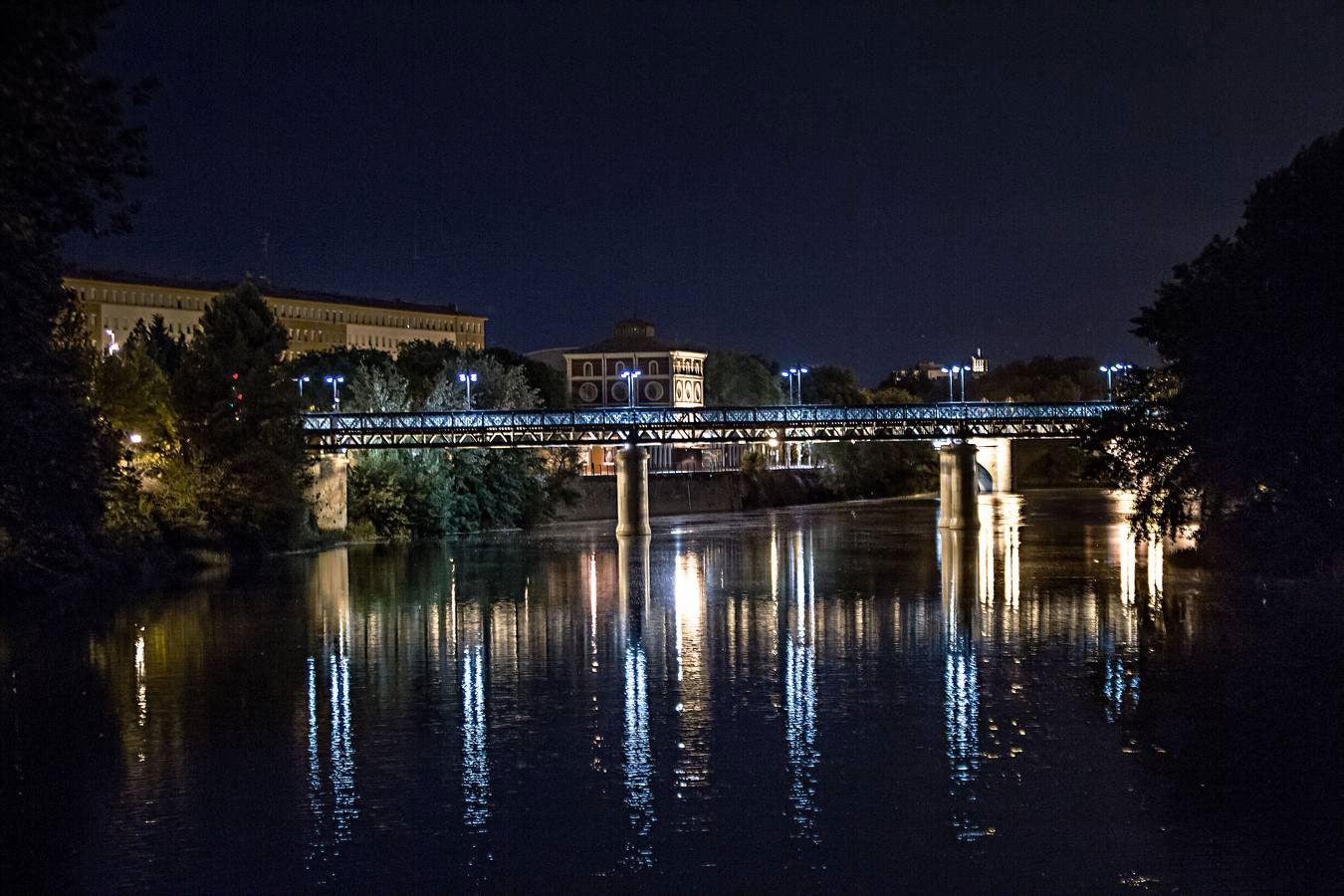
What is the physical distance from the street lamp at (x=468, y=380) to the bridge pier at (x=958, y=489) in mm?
32138

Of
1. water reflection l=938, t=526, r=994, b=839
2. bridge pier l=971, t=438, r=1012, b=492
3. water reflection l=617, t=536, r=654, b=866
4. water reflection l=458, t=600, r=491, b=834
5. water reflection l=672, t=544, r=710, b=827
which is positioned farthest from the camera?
bridge pier l=971, t=438, r=1012, b=492

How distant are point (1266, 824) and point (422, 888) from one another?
12434mm

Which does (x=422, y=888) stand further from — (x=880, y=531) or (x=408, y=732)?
(x=880, y=531)

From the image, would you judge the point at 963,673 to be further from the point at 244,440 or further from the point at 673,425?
the point at 673,425

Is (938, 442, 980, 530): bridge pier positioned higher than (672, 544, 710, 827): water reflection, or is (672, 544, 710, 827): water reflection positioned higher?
(938, 442, 980, 530): bridge pier

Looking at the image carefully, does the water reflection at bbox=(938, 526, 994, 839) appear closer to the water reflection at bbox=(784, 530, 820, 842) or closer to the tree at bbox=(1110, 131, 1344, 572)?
the water reflection at bbox=(784, 530, 820, 842)

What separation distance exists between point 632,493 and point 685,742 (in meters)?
78.2

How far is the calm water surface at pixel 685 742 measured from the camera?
969 inches

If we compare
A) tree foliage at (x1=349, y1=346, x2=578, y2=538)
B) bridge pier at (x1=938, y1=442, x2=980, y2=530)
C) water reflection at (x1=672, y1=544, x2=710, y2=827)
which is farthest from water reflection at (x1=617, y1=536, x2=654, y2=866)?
bridge pier at (x1=938, y1=442, x2=980, y2=530)

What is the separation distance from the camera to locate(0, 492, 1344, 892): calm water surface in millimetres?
24625

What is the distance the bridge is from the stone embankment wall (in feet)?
69.6

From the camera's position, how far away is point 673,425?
11494cm

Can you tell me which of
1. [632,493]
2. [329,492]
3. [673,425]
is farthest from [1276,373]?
[329,492]

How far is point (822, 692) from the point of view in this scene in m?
38.9
